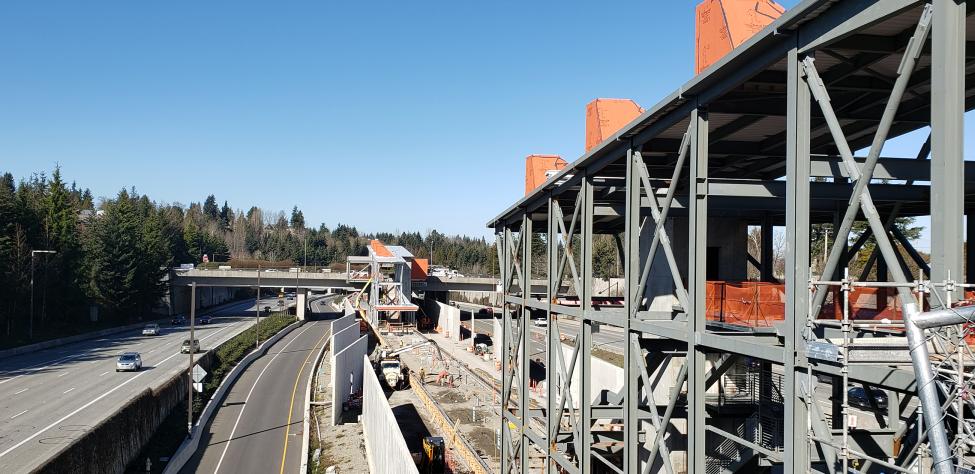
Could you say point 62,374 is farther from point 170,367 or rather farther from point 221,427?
point 221,427

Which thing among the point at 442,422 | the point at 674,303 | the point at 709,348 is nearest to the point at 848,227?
the point at 709,348

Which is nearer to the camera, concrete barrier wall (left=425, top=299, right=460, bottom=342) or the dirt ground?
the dirt ground

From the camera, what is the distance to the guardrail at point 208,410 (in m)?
27.0

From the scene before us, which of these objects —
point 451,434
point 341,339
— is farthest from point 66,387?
point 451,434

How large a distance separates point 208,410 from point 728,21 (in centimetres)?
3465

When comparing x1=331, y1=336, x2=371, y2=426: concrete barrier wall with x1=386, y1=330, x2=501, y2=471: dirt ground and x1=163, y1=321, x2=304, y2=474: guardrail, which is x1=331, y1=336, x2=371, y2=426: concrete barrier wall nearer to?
x1=386, y1=330, x2=501, y2=471: dirt ground

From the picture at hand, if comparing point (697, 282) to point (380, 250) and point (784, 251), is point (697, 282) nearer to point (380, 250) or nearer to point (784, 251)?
point (784, 251)

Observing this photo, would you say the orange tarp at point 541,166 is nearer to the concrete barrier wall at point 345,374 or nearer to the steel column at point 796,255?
the steel column at point 796,255

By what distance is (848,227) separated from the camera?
21.0 feet

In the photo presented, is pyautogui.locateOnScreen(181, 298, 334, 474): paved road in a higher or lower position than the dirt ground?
lower

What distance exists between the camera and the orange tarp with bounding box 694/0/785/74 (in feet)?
33.0

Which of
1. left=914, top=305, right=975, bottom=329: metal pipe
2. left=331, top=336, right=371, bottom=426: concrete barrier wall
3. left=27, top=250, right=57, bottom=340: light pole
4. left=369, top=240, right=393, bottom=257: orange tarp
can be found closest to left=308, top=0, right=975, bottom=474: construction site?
left=914, top=305, right=975, bottom=329: metal pipe

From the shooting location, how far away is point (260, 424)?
34.6 metres

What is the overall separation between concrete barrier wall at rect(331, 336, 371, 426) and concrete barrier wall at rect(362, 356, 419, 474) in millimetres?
1811
